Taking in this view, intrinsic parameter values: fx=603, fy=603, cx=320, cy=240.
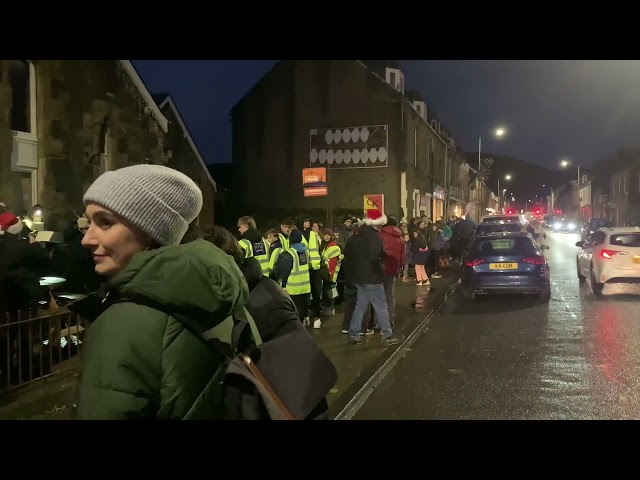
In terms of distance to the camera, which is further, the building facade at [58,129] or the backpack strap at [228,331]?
the building facade at [58,129]

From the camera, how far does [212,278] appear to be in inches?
68.6

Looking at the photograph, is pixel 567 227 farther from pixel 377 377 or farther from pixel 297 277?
pixel 377 377

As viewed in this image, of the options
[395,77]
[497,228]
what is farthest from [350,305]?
[395,77]

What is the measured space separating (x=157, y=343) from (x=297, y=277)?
8.04 metres

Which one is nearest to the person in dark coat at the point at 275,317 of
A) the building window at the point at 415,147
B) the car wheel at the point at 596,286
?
the car wheel at the point at 596,286

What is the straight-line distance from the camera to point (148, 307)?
167cm

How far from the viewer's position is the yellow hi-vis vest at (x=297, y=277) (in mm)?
9664

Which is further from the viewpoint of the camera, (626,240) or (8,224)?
(626,240)

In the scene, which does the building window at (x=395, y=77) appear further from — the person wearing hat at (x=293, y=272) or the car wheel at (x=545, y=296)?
the person wearing hat at (x=293, y=272)

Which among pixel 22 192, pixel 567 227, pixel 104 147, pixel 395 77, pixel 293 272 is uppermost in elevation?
pixel 395 77

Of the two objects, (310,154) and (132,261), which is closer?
(132,261)
